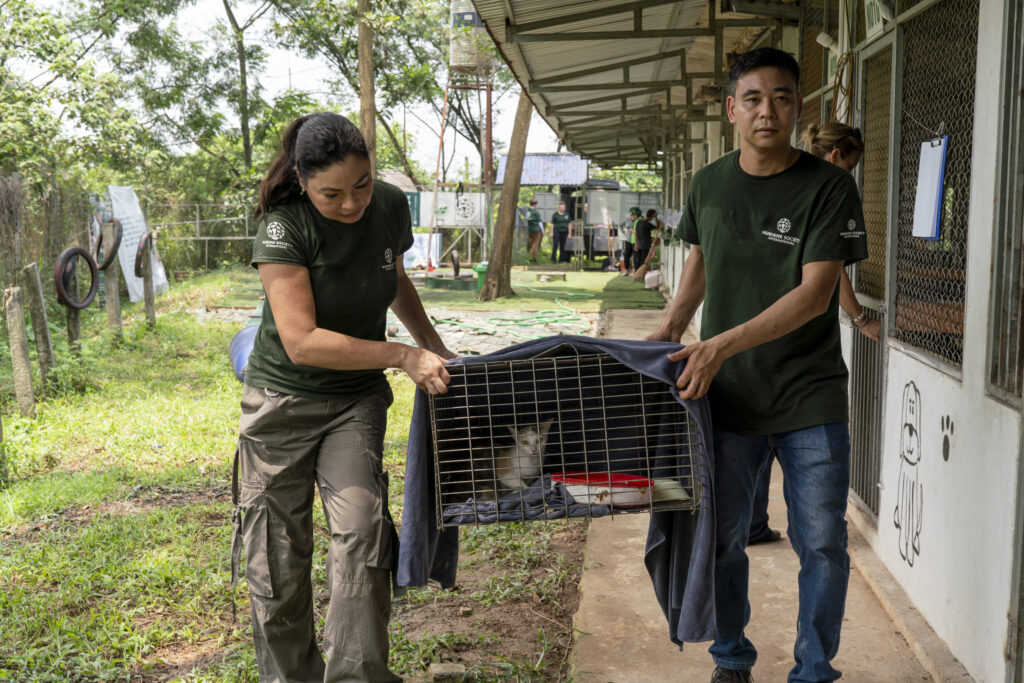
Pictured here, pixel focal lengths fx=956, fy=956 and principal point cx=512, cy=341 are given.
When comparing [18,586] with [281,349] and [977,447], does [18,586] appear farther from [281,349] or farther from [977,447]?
[977,447]

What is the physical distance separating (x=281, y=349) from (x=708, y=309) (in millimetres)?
1344

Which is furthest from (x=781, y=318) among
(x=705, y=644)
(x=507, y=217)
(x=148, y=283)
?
(x=507, y=217)

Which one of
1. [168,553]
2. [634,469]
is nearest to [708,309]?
[634,469]

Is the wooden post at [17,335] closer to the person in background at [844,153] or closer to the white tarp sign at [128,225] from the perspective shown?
the white tarp sign at [128,225]

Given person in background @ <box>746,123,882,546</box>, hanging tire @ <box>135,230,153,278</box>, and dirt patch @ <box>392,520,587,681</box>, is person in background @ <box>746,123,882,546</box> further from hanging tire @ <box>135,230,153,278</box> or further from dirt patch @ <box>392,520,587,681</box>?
hanging tire @ <box>135,230,153,278</box>

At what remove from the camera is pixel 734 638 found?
9.93 ft

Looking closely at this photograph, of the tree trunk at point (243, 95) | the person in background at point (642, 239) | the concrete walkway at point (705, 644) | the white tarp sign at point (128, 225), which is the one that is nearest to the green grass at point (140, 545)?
the concrete walkway at point (705, 644)

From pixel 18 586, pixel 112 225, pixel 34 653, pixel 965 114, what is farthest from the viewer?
pixel 112 225

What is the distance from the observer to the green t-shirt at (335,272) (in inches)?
113

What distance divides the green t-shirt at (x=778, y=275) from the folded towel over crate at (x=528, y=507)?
0.59m

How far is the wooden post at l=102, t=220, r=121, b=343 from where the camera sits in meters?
11.2

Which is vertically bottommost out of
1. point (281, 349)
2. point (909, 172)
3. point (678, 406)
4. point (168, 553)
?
point (168, 553)

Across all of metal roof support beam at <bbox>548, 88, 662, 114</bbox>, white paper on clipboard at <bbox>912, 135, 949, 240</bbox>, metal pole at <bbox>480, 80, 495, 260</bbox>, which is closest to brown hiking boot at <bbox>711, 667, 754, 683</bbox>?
white paper on clipboard at <bbox>912, 135, 949, 240</bbox>

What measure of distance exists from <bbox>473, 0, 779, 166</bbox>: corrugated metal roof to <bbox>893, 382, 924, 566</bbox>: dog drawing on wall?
359cm
